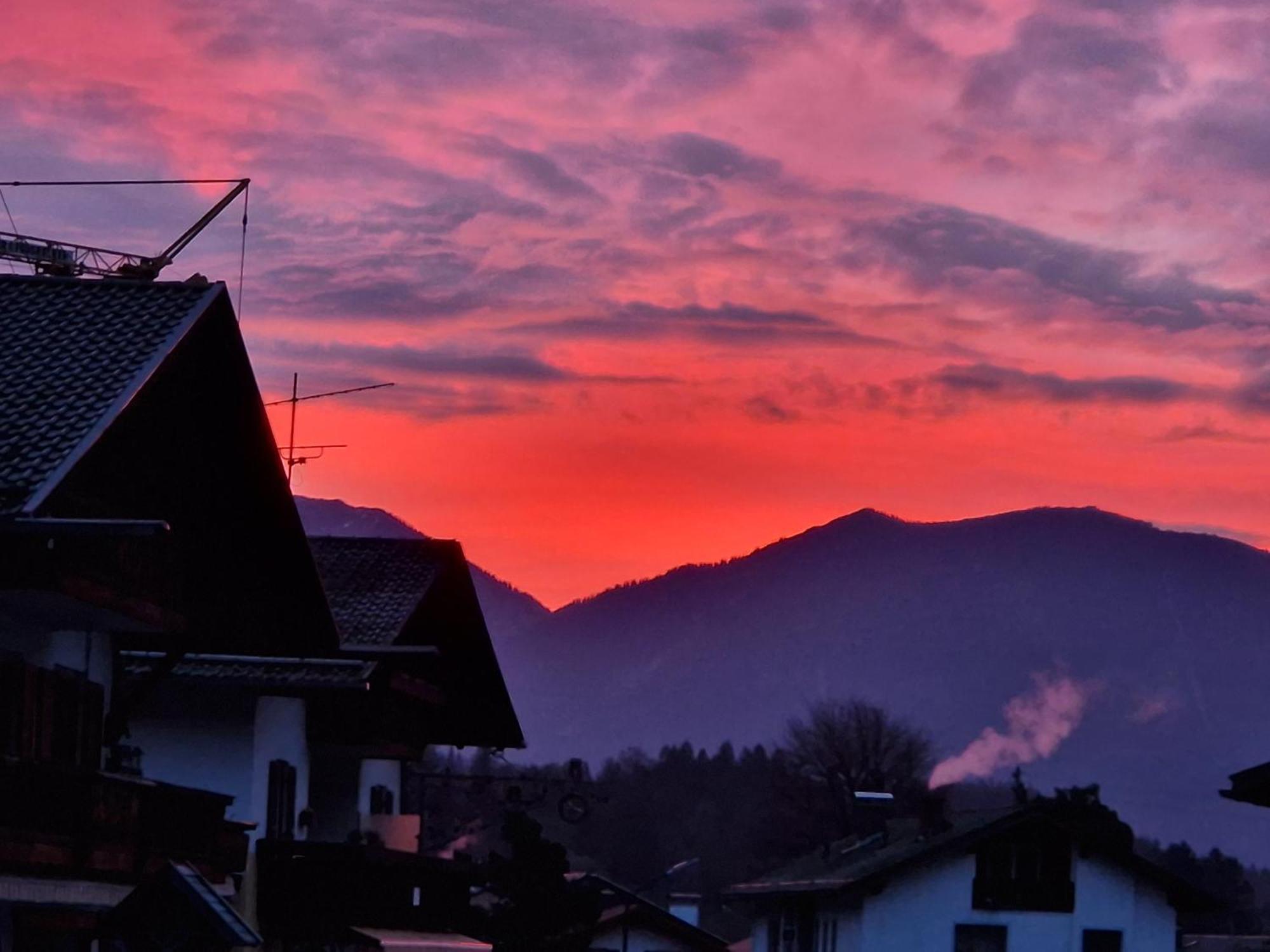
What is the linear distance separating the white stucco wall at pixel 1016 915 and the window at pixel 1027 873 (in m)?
0.23

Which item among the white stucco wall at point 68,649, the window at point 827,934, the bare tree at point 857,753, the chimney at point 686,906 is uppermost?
the bare tree at point 857,753

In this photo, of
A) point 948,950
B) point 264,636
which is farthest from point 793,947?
point 264,636

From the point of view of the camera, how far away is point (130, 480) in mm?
23922

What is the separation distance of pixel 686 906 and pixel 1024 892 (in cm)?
2722

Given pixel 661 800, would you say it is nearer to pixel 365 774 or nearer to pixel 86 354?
pixel 365 774

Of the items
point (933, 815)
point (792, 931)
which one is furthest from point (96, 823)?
point (792, 931)

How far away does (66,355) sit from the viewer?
21359 mm

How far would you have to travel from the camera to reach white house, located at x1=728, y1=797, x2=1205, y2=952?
216 feet

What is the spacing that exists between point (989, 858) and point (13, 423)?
5014 cm

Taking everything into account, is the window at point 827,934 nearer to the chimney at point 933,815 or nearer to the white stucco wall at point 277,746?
the chimney at point 933,815

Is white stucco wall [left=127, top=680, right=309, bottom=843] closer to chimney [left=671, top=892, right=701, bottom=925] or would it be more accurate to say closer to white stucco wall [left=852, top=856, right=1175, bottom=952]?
white stucco wall [left=852, top=856, right=1175, bottom=952]

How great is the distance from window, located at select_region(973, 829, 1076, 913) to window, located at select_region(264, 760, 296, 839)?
3254 centimetres

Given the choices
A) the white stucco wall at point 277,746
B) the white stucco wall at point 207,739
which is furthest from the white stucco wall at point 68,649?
the white stucco wall at point 277,746

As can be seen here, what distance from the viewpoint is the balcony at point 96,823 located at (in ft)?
68.7
